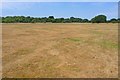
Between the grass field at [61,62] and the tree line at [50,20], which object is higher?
the tree line at [50,20]

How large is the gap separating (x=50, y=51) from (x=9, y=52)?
112 inches

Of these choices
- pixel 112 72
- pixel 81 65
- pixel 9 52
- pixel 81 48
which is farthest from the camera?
pixel 81 48

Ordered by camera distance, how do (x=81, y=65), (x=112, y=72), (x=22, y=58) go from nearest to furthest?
(x=112, y=72), (x=81, y=65), (x=22, y=58)

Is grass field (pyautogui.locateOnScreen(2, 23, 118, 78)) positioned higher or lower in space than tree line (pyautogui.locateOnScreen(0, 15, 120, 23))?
lower

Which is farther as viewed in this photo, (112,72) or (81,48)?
(81,48)

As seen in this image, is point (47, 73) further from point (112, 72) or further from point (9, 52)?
point (9, 52)

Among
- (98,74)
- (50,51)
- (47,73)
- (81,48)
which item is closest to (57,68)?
(47,73)

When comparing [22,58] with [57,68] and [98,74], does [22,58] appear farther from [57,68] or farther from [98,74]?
[98,74]

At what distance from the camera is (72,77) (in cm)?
1234

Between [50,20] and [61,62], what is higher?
[50,20]

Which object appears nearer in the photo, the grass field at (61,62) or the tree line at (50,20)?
the grass field at (61,62)

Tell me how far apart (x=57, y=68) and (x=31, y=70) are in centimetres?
136

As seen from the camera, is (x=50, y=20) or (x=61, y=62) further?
(x=50, y=20)

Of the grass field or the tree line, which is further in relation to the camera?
the tree line
